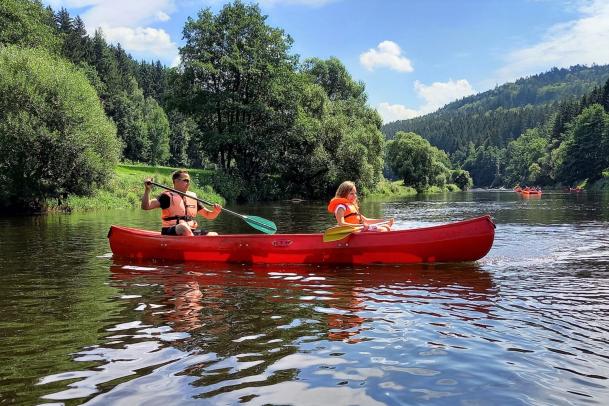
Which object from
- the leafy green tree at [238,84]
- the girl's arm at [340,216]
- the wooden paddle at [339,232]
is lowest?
the wooden paddle at [339,232]

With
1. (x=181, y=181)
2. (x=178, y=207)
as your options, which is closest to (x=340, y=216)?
(x=181, y=181)

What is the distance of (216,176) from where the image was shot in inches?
1618

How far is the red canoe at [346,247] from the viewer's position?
9.59m

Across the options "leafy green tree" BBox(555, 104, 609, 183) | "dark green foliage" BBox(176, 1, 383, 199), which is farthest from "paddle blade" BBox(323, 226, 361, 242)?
"leafy green tree" BBox(555, 104, 609, 183)

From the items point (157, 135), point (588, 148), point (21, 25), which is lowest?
point (588, 148)

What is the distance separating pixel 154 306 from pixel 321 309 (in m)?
2.18

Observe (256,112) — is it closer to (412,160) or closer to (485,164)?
(412,160)

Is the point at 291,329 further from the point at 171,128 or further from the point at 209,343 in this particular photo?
the point at 171,128

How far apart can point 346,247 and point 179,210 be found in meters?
3.81

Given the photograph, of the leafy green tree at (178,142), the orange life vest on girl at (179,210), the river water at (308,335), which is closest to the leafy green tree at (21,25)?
the orange life vest on girl at (179,210)

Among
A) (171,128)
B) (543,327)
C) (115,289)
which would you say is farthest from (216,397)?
(171,128)

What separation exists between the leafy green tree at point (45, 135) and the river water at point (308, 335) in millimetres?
16615

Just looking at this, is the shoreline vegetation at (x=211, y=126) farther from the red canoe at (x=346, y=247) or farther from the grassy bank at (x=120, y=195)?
the red canoe at (x=346, y=247)

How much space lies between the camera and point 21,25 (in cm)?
4241
